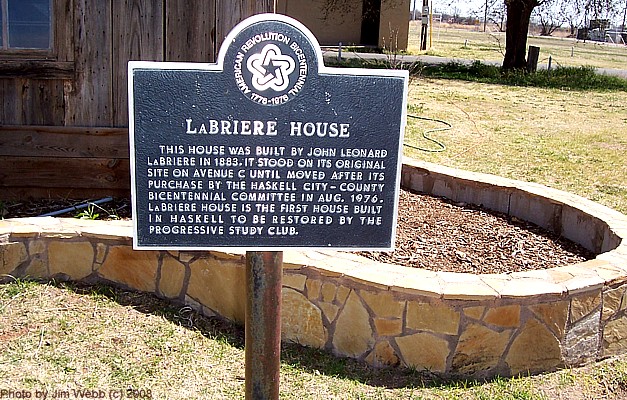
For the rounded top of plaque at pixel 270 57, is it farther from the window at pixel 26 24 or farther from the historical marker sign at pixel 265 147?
the window at pixel 26 24

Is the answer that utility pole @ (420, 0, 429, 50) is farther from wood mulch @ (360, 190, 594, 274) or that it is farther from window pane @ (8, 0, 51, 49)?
window pane @ (8, 0, 51, 49)

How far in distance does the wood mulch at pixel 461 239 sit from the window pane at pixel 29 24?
121cm

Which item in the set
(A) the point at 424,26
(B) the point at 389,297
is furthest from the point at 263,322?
(A) the point at 424,26

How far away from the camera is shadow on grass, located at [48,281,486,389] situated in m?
3.76

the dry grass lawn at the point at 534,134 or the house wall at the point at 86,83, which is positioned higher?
the house wall at the point at 86,83

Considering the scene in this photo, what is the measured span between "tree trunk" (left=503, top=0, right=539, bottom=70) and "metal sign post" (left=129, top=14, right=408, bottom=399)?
19114 mm

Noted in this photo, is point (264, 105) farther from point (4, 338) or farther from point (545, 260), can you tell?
point (545, 260)

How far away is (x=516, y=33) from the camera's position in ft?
68.8

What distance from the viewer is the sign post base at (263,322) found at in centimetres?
276

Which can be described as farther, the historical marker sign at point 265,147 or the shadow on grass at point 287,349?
the shadow on grass at point 287,349

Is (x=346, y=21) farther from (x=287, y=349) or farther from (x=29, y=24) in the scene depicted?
(x=287, y=349)

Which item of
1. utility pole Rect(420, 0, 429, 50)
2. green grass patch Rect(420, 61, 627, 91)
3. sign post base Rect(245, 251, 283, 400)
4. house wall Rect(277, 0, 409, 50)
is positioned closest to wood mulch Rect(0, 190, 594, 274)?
sign post base Rect(245, 251, 283, 400)

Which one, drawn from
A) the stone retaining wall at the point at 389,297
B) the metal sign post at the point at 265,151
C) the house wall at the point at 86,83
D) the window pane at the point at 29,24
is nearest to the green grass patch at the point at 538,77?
the house wall at the point at 86,83

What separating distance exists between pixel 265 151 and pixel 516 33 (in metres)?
19.8
